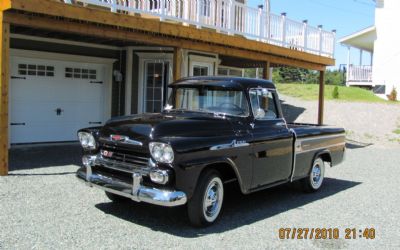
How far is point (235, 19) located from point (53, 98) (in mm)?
5672

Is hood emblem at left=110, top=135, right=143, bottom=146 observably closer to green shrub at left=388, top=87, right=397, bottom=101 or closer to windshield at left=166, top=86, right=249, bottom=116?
windshield at left=166, top=86, right=249, bottom=116

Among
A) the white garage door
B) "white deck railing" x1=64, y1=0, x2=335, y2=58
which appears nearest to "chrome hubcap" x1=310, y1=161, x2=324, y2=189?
"white deck railing" x1=64, y1=0, x2=335, y2=58

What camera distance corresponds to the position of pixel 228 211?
654 centimetres

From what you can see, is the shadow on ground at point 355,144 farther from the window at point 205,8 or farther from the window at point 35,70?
the window at point 35,70

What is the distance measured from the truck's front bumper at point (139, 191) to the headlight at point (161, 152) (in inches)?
12.3

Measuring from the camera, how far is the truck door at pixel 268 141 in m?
6.32

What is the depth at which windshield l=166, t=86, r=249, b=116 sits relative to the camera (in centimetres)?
638

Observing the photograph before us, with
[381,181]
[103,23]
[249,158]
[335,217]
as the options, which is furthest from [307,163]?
[103,23]

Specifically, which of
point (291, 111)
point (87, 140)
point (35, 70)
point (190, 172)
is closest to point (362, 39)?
point (291, 111)

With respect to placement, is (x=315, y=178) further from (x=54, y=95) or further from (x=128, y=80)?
(x=54, y=95)

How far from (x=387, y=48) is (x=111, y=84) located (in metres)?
22.7

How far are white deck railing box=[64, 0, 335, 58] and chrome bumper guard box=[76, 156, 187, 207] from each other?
15.4ft

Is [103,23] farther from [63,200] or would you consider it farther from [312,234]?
[312,234]

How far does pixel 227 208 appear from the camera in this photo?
6.72 meters
